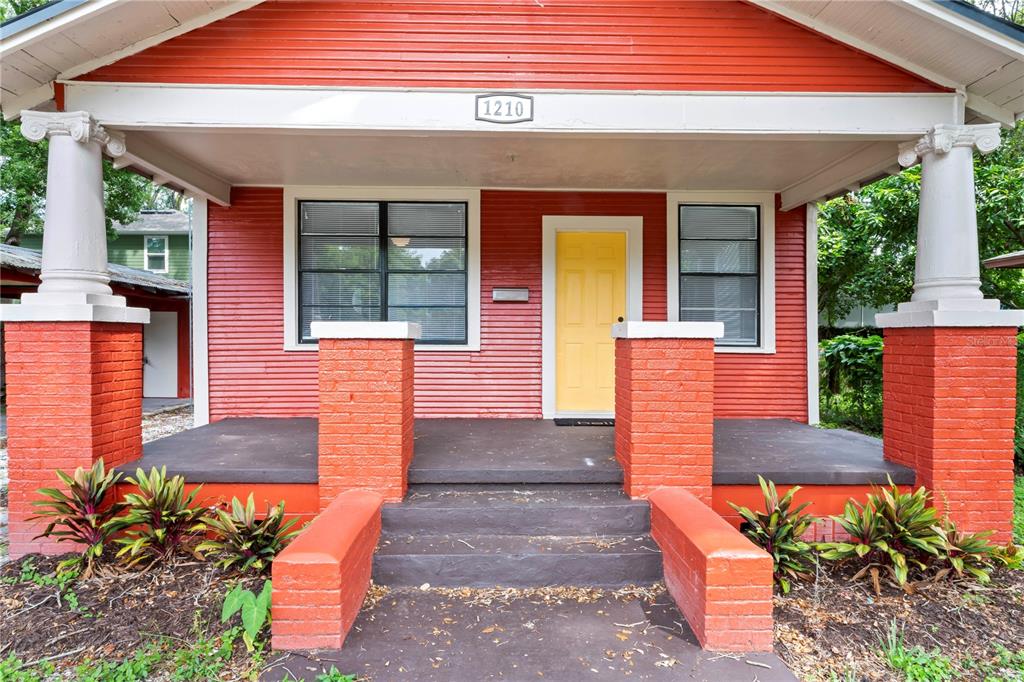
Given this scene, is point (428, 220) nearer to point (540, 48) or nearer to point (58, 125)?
point (540, 48)

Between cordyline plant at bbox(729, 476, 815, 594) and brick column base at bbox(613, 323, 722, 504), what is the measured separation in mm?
322

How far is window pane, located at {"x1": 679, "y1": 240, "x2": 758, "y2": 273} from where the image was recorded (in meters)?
5.79

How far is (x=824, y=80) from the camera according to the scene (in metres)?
3.73

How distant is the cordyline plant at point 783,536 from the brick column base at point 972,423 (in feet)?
3.49

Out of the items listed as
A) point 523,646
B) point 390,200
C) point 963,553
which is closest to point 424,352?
point 390,200

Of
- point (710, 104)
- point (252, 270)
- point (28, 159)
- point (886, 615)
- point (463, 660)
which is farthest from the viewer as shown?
point (28, 159)

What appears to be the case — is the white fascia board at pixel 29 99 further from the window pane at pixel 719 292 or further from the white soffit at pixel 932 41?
the window pane at pixel 719 292

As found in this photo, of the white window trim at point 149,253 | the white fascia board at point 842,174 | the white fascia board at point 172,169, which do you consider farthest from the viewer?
the white window trim at point 149,253

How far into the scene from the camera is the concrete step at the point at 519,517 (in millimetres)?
3178

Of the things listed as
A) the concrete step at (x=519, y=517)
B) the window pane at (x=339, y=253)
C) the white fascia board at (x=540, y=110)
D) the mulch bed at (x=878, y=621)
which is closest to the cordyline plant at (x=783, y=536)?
the mulch bed at (x=878, y=621)

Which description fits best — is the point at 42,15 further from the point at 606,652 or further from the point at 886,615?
the point at 886,615

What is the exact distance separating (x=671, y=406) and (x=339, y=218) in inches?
158

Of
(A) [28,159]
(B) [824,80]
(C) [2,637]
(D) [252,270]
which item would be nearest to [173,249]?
(A) [28,159]

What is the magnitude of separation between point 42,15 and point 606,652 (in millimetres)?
4566
